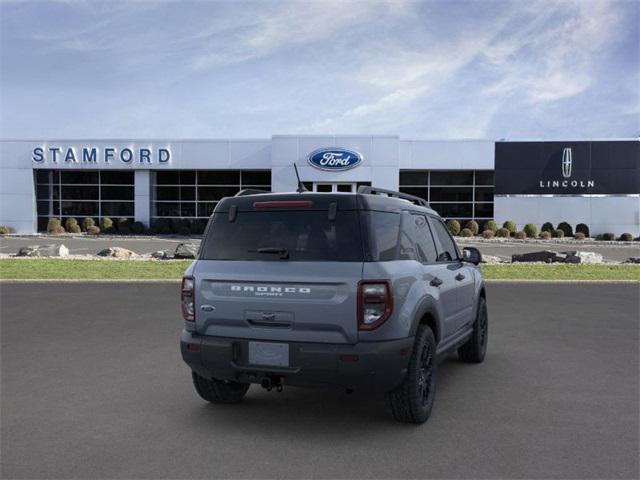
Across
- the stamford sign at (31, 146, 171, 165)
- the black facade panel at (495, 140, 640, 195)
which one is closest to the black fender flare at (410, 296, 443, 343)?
the black facade panel at (495, 140, 640, 195)

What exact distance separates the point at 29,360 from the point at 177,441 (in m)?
3.51

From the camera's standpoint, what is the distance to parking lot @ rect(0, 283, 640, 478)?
13.3ft

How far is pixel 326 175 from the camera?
34594 mm

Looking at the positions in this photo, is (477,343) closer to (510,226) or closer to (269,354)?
(269,354)

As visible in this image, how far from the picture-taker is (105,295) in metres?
12.6

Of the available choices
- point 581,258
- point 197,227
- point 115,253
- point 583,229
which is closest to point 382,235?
point 581,258

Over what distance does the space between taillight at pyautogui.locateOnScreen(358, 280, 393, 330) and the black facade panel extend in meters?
33.1

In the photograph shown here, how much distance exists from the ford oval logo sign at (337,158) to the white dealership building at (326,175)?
57 millimetres

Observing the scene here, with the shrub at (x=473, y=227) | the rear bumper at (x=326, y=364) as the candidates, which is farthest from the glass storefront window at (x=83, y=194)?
the rear bumper at (x=326, y=364)

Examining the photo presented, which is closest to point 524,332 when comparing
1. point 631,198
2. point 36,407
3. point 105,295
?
point 36,407

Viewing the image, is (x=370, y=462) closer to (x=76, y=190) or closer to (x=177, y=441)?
(x=177, y=441)

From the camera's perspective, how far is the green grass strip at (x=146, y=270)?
15.3 meters

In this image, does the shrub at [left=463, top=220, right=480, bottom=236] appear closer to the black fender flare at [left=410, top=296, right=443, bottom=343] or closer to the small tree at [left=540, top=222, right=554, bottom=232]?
the small tree at [left=540, top=222, right=554, bottom=232]

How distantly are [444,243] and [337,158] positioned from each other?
28222 millimetres
